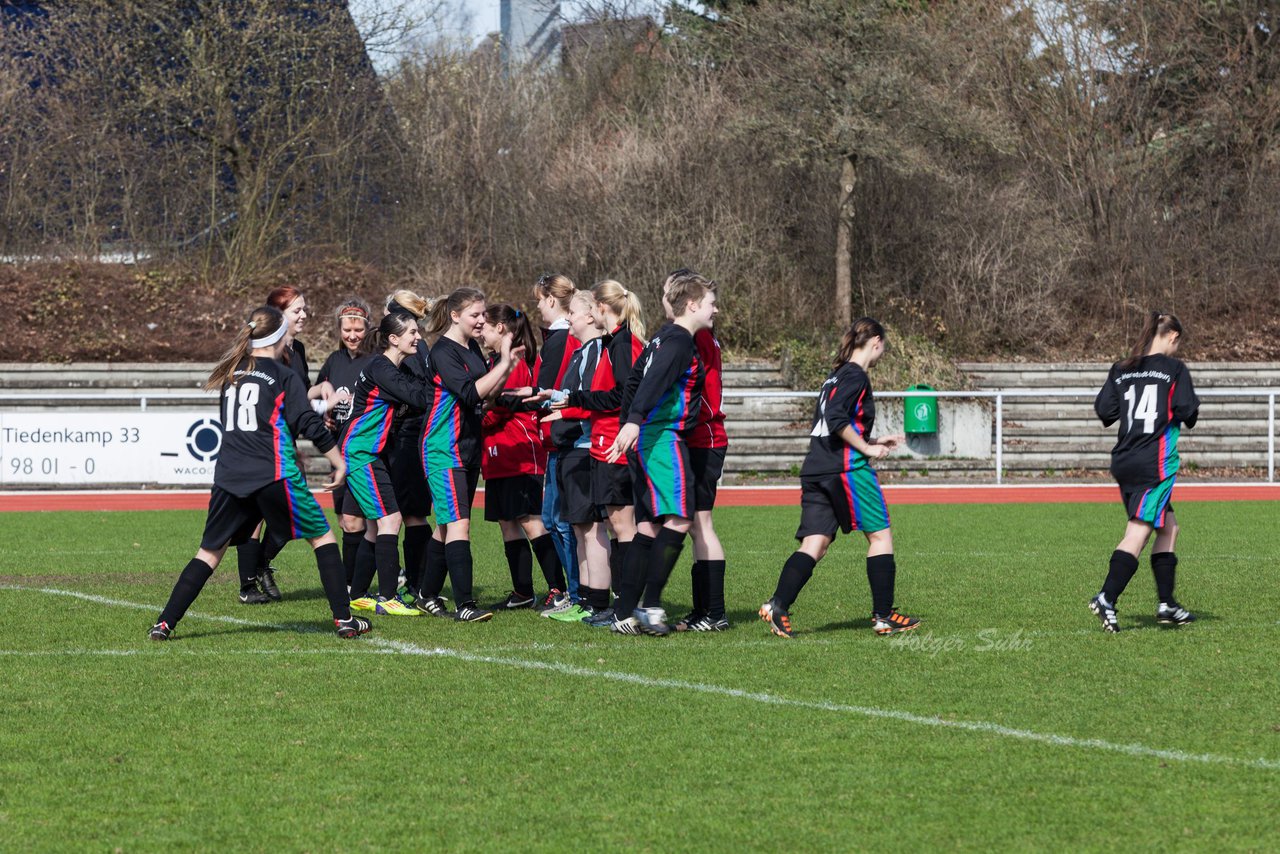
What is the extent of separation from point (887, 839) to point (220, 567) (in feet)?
27.3

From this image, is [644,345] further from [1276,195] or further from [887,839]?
[1276,195]

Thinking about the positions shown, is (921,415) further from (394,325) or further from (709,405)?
(709,405)

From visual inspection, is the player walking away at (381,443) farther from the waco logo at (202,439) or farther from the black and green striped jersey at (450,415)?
the waco logo at (202,439)

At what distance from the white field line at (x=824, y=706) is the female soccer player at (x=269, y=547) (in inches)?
38.7

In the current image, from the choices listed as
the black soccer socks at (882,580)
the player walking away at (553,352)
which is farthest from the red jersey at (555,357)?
the black soccer socks at (882,580)

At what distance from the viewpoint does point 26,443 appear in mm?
19078

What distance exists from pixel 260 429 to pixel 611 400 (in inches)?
71.7

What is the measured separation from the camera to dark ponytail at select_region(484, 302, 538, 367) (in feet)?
28.0

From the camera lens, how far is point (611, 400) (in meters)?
7.84

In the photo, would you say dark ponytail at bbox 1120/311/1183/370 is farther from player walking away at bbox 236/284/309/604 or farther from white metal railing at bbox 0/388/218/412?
white metal railing at bbox 0/388/218/412

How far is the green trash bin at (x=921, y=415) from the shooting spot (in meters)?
21.4

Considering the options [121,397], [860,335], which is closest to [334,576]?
[860,335]

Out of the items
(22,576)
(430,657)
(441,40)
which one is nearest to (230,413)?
(430,657)

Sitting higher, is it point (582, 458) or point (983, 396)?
point (582, 458)
